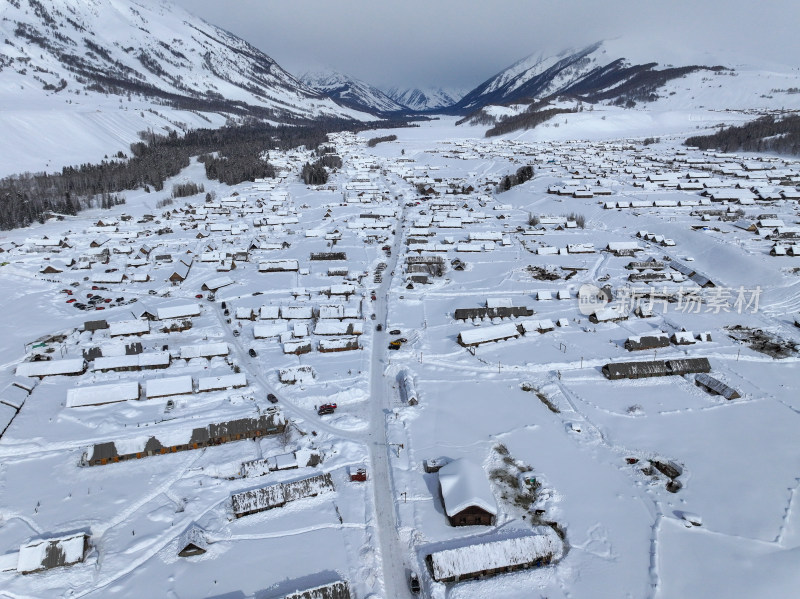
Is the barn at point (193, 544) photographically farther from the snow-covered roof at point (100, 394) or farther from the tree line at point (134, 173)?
the tree line at point (134, 173)

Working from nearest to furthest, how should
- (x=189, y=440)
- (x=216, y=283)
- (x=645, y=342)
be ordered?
(x=189, y=440), (x=645, y=342), (x=216, y=283)

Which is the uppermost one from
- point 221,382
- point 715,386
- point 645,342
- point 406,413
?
point 221,382

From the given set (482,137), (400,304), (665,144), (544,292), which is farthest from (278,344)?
(482,137)

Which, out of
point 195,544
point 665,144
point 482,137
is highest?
point 482,137

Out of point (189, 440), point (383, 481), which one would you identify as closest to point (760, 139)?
point (383, 481)

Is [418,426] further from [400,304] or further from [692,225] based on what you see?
[692,225]

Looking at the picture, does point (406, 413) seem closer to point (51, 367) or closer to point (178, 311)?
point (178, 311)

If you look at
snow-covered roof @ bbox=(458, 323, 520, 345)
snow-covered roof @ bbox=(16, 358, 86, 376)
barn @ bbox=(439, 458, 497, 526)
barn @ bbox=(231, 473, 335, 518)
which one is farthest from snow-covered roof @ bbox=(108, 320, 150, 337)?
barn @ bbox=(439, 458, 497, 526)
